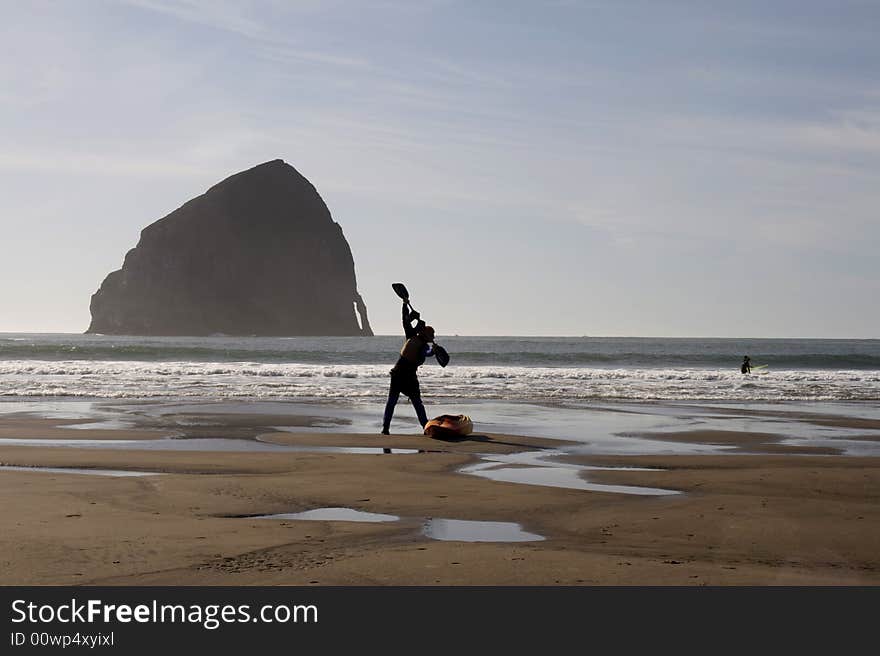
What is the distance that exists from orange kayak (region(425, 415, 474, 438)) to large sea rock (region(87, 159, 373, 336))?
167 metres

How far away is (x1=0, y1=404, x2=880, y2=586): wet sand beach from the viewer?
5.64 m

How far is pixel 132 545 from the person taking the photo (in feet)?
20.6

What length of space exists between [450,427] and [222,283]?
177315mm

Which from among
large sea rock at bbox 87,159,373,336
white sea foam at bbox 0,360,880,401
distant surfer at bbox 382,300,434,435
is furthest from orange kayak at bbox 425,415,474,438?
large sea rock at bbox 87,159,373,336

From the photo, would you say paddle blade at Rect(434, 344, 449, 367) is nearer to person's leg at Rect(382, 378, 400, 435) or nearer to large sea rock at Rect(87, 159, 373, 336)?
person's leg at Rect(382, 378, 400, 435)

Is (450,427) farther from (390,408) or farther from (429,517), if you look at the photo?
(429,517)

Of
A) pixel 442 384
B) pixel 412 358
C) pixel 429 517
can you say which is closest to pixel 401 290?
pixel 412 358

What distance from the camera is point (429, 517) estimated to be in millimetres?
7738

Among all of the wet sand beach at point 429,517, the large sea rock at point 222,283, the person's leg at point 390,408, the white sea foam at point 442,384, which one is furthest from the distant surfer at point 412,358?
the large sea rock at point 222,283

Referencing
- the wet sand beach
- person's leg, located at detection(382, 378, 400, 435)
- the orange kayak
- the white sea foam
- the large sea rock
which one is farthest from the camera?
the large sea rock

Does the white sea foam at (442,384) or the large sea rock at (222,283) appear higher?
the large sea rock at (222,283)

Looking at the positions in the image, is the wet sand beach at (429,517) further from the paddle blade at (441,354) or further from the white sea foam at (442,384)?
the white sea foam at (442,384)

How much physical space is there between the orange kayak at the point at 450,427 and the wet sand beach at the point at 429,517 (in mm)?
908

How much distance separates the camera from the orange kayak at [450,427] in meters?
14.5
